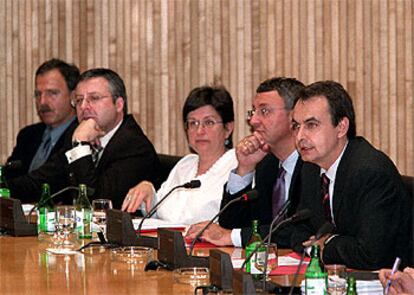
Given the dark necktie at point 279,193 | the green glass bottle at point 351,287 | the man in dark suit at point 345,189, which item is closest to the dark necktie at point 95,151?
the dark necktie at point 279,193

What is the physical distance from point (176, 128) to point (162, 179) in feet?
4.47

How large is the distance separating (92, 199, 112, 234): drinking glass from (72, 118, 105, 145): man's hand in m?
1.58

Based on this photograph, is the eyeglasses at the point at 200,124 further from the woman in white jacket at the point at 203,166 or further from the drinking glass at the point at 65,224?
the drinking glass at the point at 65,224

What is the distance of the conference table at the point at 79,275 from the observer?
420 cm

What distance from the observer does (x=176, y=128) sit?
28.3 feet

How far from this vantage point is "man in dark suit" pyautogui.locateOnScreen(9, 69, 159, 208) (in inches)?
280

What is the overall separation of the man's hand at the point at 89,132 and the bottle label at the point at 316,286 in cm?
381

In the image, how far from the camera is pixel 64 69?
28.6 ft

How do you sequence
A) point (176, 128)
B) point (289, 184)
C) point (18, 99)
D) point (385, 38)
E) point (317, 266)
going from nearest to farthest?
1. point (317, 266)
2. point (289, 184)
3. point (385, 38)
4. point (176, 128)
5. point (18, 99)

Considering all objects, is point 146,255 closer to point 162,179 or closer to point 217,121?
point 217,121

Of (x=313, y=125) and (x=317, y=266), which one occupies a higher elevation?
(x=313, y=125)

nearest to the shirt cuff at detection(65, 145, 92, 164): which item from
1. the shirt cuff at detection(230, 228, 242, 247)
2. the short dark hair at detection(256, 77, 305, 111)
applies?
the short dark hair at detection(256, 77, 305, 111)

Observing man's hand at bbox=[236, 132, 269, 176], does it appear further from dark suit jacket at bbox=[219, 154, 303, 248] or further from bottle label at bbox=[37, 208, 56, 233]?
bottle label at bbox=[37, 208, 56, 233]

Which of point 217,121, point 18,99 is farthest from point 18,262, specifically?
point 18,99
